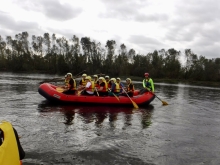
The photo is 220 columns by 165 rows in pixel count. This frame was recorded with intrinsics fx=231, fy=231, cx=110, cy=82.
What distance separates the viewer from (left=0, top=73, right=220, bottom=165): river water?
17.7ft

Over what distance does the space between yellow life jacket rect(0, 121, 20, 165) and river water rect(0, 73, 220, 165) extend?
6.25 feet

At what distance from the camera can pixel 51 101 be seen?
11578 millimetres

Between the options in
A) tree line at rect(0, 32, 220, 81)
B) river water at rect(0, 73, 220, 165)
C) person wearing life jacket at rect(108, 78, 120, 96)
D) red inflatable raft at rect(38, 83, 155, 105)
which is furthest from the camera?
tree line at rect(0, 32, 220, 81)

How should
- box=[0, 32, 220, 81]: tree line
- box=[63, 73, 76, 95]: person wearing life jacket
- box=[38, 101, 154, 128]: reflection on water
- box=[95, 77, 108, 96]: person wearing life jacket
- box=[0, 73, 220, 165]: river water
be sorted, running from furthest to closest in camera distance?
box=[0, 32, 220, 81]: tree line < box=[95, 77, 108, 96]: person wearing life jacket < box=[63, 73, 76, 95]: person wearing life jacket < box=[38, 101, 154, 128]: reflection on water < box=[0, 73, 220, 165]: river water

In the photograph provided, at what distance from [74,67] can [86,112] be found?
4803 cm

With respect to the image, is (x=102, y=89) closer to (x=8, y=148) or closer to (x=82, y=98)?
(x=82, y=98)

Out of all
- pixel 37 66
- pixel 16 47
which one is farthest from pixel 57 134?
pixel 16 47

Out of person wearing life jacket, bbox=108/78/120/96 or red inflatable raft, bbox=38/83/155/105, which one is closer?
red inflatable raft, bbox=38/83/155/105

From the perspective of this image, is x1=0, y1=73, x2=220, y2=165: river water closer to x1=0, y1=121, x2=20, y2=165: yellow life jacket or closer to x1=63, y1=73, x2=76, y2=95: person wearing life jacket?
x1=63, y1=73, x2=76, y2=95: person wearing life jacket

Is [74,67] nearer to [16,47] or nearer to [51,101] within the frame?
[16,47]

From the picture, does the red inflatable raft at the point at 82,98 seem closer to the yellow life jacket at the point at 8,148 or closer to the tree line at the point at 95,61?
the yellow life jacket at the point at 8,148

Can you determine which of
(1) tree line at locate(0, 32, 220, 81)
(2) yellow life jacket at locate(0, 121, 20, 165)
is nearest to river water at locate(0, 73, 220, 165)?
(2) yellow life jacket at locate(0, 121, 20, 165)

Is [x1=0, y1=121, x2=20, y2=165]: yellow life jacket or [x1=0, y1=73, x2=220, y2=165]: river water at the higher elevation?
[x1=0, y1=121, x2=20, y2=165]: yellow life jacket

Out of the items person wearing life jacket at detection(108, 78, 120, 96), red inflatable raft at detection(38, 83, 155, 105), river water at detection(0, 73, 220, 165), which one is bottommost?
river water at detection(0, 73, 220, 165)
